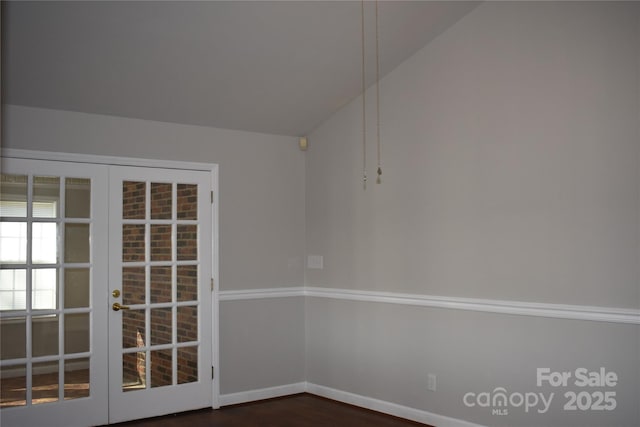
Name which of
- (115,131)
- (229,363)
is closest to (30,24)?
(115,131)

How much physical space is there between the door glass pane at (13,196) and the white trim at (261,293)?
175 cm

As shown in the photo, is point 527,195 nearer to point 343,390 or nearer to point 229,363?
point 343,390

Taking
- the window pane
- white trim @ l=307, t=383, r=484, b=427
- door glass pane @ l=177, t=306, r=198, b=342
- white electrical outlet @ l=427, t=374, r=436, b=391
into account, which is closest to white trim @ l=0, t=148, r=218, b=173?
the window pane

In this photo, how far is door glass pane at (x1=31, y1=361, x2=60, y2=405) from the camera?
455 centimetres

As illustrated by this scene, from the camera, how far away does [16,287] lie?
4.49 meters

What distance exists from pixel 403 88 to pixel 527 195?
146cm

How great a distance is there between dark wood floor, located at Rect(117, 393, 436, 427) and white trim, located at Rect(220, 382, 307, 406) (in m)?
0.06

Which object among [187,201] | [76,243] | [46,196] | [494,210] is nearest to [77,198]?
[46,196]

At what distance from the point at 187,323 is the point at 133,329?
1.53 feet

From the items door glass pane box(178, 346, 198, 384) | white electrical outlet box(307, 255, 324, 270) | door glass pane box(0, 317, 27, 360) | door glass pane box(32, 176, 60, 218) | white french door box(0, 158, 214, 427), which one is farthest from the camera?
white electrical outlet box(307, 255, 324, 270)

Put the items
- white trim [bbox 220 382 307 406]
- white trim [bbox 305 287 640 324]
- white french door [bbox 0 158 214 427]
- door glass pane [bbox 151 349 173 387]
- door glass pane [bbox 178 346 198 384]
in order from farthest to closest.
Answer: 1. white trim [bbox 220 382 307 406]
2. door glass pane [bbox 178 346 198 384]
3. door glass pane [bbox 151 349 173 387]
4. white french door [bbox 0 158 214 427]
5. white trim [bbox 305 287 640 324]

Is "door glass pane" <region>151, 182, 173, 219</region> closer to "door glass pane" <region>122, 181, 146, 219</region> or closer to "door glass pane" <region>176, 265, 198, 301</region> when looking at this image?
"door glass pane" <region>122, 181, 146, 219</region>

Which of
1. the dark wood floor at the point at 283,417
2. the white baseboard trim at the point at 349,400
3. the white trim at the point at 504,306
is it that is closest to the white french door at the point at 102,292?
the dark wood floor at the point at 283,417

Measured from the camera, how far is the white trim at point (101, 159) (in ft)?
14.9
